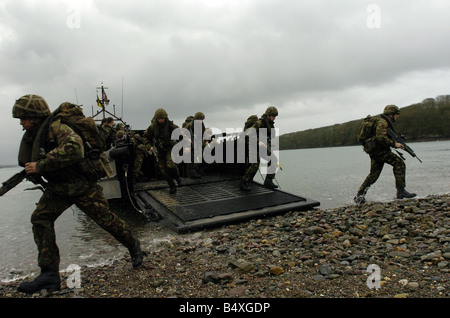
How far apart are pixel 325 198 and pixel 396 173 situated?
102 inches

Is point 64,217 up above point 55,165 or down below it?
below

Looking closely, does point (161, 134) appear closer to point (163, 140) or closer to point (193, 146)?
point (163, 140)

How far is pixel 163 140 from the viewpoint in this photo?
799 centimetres

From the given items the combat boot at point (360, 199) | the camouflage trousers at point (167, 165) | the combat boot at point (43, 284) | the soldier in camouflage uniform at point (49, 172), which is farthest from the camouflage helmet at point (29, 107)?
the combat boot at point (360, 199)

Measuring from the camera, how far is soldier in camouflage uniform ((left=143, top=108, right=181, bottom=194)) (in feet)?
25.8

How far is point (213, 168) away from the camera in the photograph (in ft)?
38.4

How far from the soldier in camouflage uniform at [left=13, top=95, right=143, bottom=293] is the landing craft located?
2.46m

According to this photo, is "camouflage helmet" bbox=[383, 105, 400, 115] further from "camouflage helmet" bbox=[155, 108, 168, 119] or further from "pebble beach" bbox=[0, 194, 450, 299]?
"camouflage helmet" bbox=[155, 108, 168, 119]

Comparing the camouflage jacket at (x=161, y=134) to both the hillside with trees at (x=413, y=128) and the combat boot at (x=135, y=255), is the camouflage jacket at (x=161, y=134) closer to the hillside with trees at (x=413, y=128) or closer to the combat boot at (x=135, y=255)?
the combat boot at (x=135, y=255)

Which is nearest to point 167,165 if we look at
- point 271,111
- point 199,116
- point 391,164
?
point 199,116

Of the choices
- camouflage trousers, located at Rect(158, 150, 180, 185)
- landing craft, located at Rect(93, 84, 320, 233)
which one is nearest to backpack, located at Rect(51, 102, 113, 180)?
landing craft, located at Rect(93, 84, 320, 233)
